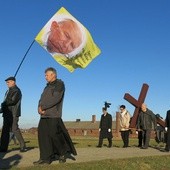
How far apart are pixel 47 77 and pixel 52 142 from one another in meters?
1.41

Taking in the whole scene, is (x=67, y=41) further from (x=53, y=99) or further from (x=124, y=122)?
(x=124, y=122)

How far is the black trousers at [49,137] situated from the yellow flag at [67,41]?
4.14 meters

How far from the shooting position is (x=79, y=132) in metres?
96.6

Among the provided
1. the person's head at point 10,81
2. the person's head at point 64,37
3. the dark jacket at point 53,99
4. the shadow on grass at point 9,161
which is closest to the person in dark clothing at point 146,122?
the person's head at point 64,37

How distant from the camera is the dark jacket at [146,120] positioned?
1825 cm

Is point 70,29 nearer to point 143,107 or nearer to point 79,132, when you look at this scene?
point 143,107

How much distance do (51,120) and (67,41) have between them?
5013mm

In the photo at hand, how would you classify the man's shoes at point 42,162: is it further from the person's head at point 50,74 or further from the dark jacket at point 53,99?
the person's head at point 50,74

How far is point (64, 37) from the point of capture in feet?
49.9

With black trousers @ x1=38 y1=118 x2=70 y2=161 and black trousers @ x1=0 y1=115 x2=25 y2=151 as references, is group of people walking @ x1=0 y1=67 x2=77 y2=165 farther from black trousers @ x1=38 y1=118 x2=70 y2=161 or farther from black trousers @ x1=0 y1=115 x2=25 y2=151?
black trousers @ x1=0 y1=115 x2=25 y2=151

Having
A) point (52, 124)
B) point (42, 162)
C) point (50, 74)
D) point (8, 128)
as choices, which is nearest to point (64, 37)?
point (8, 128)

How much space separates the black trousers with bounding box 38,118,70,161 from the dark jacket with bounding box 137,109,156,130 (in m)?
7.99

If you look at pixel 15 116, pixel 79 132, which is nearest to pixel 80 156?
pixel 15 116

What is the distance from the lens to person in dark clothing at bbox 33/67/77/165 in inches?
414
